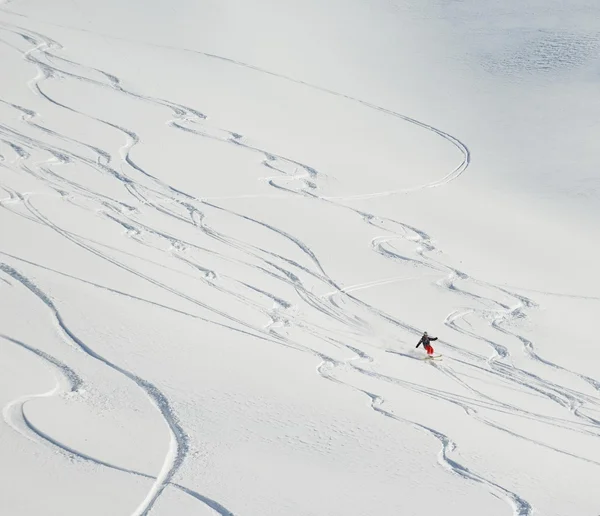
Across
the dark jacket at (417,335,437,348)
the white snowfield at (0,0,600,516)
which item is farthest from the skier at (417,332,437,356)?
the white snowfield at (0,0,600,516)

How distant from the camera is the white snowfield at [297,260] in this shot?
10398mm

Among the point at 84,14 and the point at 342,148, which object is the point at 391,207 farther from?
the point at 84,14

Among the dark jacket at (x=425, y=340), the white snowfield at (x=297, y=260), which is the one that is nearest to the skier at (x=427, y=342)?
the dark jacket at (x=425, y=340)

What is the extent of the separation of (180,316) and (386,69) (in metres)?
21.2

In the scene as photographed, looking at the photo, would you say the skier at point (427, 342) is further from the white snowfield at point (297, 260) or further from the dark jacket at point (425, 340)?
the white snowfield at point (297, 260)

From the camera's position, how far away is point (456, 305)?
17.7m

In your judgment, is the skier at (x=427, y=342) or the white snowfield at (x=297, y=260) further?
the skier at (x=427, y=342)

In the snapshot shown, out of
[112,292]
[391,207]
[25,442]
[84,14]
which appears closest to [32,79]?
[84,14]

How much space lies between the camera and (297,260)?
1861 cm

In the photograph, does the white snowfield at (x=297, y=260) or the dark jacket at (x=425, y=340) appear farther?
the dark jacket at (x=425, y=340)

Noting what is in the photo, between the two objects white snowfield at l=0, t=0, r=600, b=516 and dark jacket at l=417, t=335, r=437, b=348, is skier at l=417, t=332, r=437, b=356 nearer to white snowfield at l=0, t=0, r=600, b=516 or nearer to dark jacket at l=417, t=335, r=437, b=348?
dark jacket at l=417, t=335, r=437, b=348

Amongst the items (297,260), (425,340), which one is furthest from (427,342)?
(297,260)

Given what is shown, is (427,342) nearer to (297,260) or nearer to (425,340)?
(425,340)

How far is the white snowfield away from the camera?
10.4m
